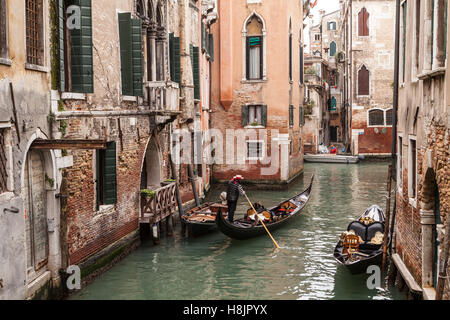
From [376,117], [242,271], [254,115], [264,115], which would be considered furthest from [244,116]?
A: [376,117]

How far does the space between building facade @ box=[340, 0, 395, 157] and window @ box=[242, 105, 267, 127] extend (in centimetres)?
1220

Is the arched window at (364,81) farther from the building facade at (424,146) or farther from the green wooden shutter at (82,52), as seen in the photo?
the green wooden shutter at (82,52)

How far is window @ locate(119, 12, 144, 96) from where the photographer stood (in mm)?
10234

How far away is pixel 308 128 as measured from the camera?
32.0 meters

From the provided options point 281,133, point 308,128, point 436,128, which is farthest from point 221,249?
point 308,128

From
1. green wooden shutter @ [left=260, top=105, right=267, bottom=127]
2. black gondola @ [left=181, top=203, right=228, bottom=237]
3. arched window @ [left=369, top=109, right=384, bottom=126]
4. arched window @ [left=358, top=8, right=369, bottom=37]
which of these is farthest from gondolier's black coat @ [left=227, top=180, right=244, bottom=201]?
arched window @ [left=358, top=8, right=369, bottom=37]

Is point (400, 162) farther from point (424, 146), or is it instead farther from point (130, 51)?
point (130, 51)

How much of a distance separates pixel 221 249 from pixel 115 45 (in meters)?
4.26

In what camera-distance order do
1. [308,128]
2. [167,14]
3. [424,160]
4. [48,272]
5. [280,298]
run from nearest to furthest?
1. [424,160]
2. [48,272]
3. [280,298]
4. [167,14]
5. [308,128]

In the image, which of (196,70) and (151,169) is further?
(196,70)

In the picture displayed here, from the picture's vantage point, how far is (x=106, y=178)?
950 cm

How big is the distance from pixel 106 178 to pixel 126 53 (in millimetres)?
2295
